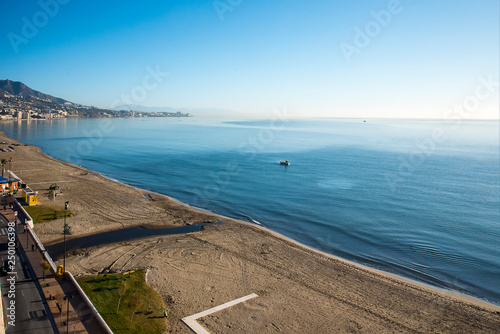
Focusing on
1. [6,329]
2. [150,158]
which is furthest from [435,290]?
[150,158]

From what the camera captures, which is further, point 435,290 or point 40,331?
point 435,290

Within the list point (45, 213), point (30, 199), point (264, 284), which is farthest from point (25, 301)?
point (30, 199)

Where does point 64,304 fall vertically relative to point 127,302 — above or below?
above

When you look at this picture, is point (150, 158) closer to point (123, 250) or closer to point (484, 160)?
point (123, 250)

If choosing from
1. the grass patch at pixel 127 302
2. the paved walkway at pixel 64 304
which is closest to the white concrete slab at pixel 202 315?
the grass patch at pixel 127 302

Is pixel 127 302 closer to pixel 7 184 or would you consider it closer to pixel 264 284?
pixel 264 284

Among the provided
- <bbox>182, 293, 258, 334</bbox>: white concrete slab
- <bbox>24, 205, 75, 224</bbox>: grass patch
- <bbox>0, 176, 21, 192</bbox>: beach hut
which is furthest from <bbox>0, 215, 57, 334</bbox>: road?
<bbox>0, 176, 21, 192</bbox>: beach hut

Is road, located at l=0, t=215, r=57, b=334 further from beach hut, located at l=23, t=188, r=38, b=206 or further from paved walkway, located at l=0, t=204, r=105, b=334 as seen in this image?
beach hut, located at l=23, t=188, r=38, b=206
